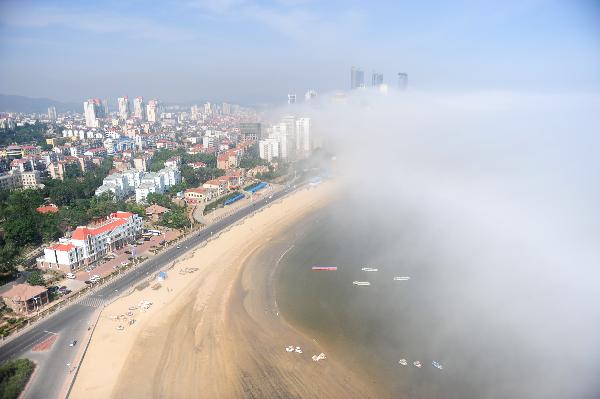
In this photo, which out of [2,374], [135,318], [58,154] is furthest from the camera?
[58,154]

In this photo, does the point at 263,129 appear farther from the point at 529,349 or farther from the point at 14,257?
the point at 529,349

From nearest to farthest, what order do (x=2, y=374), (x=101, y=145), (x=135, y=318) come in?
1. (x=2, y=374)
2. (x=135, y=318)
3. (x=101, y=145)

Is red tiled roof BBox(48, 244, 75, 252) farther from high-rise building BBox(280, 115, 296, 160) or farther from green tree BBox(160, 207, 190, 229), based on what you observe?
high-rise building BBox(280, 115, 296, 160)

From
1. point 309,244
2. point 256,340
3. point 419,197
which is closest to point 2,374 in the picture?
point 256,340

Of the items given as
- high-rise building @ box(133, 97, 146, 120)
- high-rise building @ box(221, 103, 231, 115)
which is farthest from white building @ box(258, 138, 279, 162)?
high-rise building @ box(221, 103, 231, 115)

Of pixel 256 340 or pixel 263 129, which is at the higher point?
pixel 263 129

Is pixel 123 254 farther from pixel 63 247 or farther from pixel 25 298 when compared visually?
pixel 25 298
